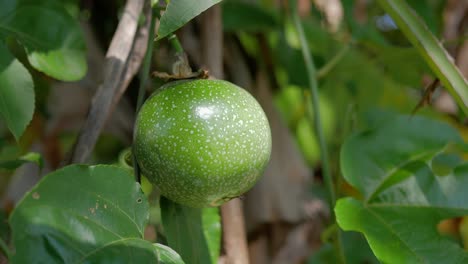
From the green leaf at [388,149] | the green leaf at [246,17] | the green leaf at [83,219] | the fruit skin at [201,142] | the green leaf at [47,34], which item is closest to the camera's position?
the green leaf at [83,219]

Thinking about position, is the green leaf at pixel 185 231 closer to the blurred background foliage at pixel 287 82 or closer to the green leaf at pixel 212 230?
the green leaf at pixel 212 230

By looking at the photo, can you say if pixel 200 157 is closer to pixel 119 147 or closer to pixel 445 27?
pixel 119 147

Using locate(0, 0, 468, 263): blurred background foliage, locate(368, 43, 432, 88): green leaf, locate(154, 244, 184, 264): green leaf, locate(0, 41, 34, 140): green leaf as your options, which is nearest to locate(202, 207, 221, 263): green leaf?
locate(154, 244, 184, 264): green leaf

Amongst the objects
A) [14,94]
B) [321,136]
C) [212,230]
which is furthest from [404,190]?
[14,94]

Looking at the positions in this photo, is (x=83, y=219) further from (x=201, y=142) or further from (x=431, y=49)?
(x=431, y=49)

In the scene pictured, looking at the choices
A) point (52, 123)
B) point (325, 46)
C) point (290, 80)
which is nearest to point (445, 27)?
point (325, 46)

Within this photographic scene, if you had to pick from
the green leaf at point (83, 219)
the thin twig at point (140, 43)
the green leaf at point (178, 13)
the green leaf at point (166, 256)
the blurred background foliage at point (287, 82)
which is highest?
the green leaf at point (178, 13)

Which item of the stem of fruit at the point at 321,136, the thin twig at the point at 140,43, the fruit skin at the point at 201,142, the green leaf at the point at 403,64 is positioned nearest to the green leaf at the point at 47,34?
the thin twig at the point at 140,43
